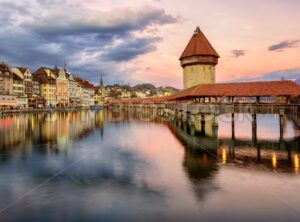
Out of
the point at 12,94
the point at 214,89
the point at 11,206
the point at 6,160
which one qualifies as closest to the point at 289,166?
the point at 11,206

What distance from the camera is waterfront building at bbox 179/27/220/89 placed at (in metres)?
61.7

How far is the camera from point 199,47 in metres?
62.5

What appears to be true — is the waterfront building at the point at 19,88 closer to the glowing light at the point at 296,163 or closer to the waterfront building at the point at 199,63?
the waterfront building at the point at 199,63

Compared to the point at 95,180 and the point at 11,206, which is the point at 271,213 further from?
the point at 11,206

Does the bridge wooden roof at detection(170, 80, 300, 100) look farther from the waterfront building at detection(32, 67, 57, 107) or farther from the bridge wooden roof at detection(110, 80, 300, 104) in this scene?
the waterfront building at detection(32, 67, 57, 107)

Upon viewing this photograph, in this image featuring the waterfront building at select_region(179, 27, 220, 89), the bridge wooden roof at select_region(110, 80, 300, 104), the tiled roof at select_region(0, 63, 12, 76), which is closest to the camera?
the bridge wooden roof at select_region(110, 80, 300, 104)

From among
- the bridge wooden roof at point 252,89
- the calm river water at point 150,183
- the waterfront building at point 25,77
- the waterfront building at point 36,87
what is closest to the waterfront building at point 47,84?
the waterfront building at point 36,87

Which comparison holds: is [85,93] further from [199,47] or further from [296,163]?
[296,163]

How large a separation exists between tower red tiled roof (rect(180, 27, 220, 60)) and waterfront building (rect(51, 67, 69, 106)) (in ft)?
239

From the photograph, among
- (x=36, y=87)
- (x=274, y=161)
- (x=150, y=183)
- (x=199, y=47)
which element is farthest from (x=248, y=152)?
(x=36, y=87)

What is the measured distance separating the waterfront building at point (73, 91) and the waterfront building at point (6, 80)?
46328 mm

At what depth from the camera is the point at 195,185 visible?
46.8 ft

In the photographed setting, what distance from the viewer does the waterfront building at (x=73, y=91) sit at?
138625 millimetres

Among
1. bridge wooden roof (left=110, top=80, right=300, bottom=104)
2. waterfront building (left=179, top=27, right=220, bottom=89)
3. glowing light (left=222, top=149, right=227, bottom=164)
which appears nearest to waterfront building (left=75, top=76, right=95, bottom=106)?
waterfront building (left=179, top=27, right=220, bottom=89)
